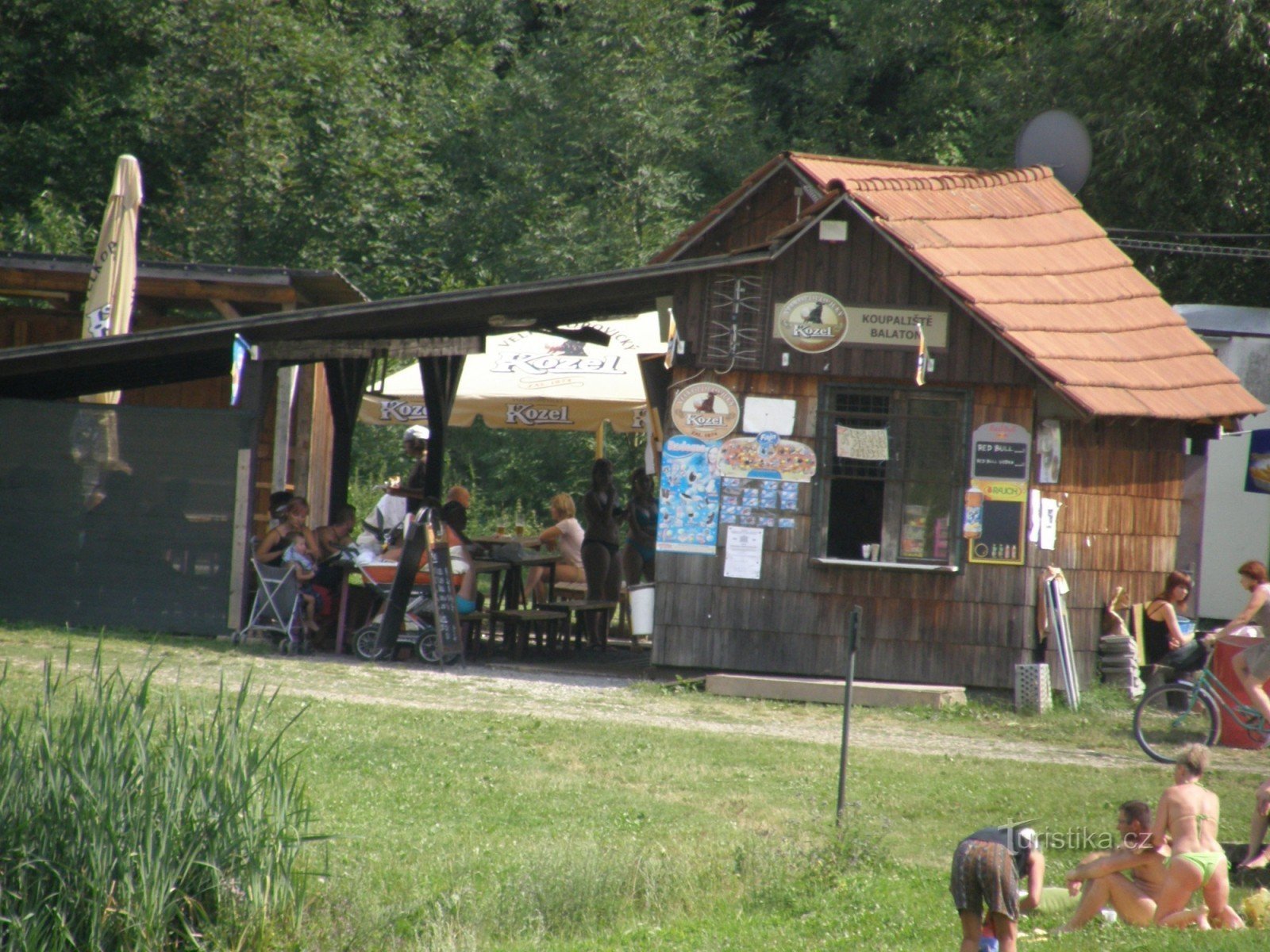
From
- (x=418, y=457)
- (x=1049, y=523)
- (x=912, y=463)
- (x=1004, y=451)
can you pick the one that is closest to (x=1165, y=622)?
(x=1049, y=523)

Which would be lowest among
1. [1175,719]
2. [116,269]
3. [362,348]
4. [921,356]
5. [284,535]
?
[1175,719]

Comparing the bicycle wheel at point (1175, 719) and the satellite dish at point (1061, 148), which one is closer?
the bicycle wheel at point (1175, 719)

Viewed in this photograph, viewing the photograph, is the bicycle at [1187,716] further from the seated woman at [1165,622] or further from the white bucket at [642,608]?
the white bucket at [642,608]

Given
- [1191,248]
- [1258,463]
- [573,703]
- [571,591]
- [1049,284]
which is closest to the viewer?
[573,703]

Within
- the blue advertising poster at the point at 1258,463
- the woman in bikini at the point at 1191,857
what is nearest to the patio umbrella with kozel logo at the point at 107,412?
the woman in bikini at the point at 1191,857

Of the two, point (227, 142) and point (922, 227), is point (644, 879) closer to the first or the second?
point (922, 227)

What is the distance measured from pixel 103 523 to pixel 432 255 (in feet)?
53.8

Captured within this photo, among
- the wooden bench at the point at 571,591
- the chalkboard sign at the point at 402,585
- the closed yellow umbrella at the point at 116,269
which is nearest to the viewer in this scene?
the chalkboard sign at the point at 402,585

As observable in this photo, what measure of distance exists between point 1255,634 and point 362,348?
7.63 meters

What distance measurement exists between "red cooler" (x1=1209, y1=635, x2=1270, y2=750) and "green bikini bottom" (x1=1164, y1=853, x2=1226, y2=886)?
3.80 meters

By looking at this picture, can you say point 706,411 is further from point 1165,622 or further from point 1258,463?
point 1258,463

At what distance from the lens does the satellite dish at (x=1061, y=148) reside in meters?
16.1

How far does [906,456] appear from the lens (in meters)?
12.4

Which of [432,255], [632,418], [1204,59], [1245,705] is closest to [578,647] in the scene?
[632,418]
